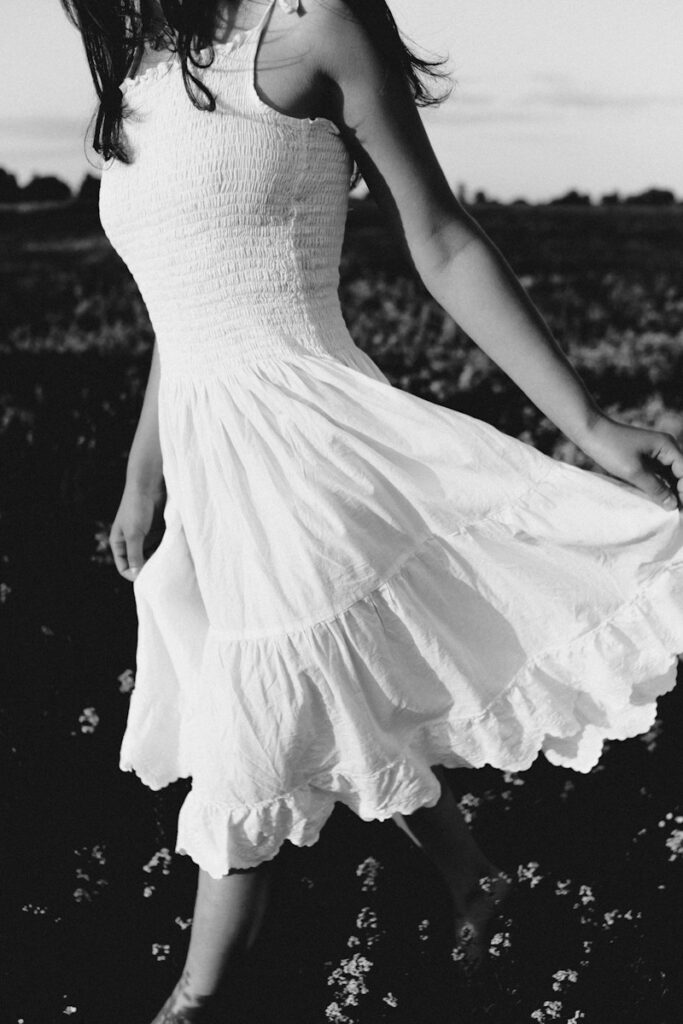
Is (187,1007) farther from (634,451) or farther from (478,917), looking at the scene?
(634,451)

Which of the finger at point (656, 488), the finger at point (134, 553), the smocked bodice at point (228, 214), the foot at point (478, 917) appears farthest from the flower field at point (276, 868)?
the smocked bodice at point (228, 214)

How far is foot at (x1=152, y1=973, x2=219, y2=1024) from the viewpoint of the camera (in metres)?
1.87

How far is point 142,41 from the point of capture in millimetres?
1723

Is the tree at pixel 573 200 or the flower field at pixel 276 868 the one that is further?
the tree at pixel 573 200

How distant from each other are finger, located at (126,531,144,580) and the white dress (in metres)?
0.40

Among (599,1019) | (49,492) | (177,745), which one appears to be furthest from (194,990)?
(49,492)

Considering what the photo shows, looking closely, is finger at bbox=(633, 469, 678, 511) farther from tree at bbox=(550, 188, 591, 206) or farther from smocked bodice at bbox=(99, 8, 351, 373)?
tree at bbox=(550, 188, 591, 206)

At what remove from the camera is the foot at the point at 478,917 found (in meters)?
2.10

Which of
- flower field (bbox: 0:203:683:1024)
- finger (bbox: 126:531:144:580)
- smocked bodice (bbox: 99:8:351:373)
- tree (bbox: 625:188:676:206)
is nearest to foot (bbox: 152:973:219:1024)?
flower field (bbox: 0:203:683:1024)

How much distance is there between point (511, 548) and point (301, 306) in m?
0.52

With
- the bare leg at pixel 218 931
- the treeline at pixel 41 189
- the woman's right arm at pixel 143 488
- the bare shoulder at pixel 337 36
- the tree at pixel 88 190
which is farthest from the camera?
the tree at pixel 88 190

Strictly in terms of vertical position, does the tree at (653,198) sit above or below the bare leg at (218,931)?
below

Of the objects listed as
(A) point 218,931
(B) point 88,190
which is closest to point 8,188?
(B) point 88,190

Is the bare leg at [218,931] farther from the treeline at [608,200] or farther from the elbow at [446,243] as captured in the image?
the treeline at [608,200]
